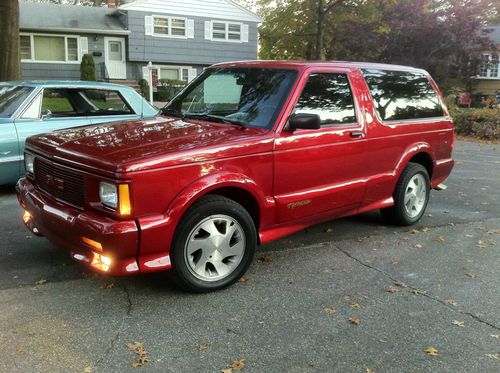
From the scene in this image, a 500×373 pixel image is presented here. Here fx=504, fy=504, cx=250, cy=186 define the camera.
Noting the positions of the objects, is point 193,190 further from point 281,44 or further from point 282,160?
point 281,44

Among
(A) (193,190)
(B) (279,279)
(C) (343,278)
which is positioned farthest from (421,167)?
(A) (193,190)

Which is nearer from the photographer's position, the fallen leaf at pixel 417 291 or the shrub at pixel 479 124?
the fallen leaf at pixel 417 291

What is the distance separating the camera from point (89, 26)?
1033 inches

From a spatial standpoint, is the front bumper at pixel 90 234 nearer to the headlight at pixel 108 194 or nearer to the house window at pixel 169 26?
the headlight at pixel 108 194

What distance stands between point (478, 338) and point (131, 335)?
231 centimetres

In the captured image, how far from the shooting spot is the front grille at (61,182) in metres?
3.61

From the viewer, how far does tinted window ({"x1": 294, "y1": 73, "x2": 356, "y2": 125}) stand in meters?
4.52

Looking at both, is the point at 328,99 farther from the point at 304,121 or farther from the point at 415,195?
the point at 415,195

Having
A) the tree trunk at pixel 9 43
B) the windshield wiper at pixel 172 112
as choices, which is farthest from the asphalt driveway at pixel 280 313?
the tree trunk at pixel 9 43

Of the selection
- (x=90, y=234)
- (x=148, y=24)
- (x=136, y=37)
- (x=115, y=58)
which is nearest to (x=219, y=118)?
(x=90, y=234)

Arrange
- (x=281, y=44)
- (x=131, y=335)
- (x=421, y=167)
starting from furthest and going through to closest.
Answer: (x=281, y=44) < (x=421, y=167) < (x=131, y=335)

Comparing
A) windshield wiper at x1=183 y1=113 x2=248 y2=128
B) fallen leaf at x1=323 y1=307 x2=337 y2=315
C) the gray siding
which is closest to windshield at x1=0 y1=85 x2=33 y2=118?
windshield wiper at x1=183 y1=113 x2=248 y2=128

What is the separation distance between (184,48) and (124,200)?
84.2 feet

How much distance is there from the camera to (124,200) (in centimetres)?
335
